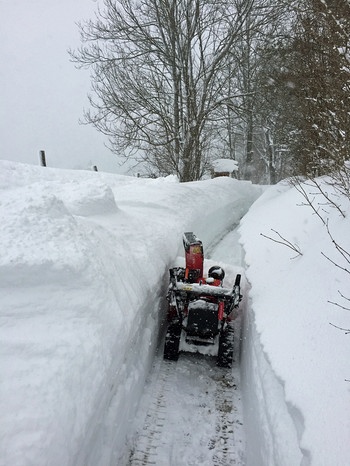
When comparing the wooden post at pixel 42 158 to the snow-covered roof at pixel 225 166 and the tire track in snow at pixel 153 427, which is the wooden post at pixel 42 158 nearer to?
the snow-covered roof at pixel 225 166

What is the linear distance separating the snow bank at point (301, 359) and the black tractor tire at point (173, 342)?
2.78 ft

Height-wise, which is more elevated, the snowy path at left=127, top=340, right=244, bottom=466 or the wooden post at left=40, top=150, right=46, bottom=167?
the wooden post at left=40, top=150, right=46, bottom=167

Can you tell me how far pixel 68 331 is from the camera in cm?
274

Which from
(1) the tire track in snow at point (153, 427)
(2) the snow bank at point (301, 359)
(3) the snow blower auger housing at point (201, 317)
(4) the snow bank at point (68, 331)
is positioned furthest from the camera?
(3) the snow blower auger housing at point (201, 317)

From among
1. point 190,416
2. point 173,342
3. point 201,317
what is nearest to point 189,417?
point 190,416

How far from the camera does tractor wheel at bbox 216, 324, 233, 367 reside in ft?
14.4

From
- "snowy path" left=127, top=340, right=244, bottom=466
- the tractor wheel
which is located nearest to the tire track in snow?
"snowy path" left=127, top=340, right=244, bottom=466

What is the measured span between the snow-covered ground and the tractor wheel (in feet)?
0.73

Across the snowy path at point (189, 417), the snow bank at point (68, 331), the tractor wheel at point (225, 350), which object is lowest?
the snowy path at point (189, 417)

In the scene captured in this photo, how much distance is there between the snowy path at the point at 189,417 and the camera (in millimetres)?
3273

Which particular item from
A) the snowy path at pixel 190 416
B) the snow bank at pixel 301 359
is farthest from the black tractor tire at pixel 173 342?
the snow bank at pixel 301 359

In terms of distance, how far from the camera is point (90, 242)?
3.94 meters

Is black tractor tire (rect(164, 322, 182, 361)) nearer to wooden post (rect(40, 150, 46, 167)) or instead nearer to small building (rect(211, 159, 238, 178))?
wooden post (rect(40, 150, 46, 167))

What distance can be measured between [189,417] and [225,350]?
93cm
